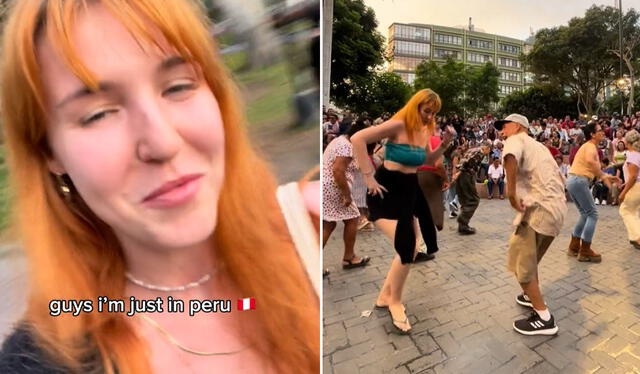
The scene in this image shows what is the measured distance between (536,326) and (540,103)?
98.4 ft

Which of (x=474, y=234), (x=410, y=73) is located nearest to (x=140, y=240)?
(x=474, y=234)

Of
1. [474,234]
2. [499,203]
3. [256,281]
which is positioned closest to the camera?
[256,281]

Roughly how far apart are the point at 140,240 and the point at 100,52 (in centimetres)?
44

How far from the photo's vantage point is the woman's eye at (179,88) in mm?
839

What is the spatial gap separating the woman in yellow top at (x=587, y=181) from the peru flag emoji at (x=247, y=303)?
4187 mm

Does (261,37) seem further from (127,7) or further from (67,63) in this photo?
(67,63)

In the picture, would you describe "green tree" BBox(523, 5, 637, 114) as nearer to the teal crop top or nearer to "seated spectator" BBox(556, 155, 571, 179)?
"seated spectator" BBox(556, 155, 571, 179)

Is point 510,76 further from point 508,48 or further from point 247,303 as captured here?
point 247,303

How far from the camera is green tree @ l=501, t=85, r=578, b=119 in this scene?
1032 inches

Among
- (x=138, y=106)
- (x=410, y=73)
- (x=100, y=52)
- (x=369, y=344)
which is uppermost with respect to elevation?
(x=410, y=73)

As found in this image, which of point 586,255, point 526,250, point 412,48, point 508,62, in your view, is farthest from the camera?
point 412,48

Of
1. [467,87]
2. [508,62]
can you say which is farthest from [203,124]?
[508,62]

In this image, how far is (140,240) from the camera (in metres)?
0.91

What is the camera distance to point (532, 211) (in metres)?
2.62
